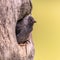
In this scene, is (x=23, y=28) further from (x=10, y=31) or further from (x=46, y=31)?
(x=46, y=31)

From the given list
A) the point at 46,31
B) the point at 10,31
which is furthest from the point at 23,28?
the point at 46,31

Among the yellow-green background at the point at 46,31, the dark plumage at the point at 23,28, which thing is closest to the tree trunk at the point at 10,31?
the dark plumage at the point at 23,28

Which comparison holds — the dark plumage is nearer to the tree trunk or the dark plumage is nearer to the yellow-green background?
the tree trunk

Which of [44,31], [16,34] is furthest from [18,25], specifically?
[44,31]

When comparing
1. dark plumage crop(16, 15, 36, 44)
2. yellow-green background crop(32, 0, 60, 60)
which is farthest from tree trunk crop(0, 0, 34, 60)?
yellow-green background crop(32, 0, 60, 60)

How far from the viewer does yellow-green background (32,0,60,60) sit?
5.31 ft

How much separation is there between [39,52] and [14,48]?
1.06 meters

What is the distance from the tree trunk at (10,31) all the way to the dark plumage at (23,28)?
2 centimetres

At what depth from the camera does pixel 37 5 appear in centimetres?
164

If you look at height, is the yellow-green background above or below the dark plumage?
below

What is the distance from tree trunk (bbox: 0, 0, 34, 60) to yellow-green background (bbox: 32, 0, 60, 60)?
3.25 feet

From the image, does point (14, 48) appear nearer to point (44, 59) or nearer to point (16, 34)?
point (16, 34)

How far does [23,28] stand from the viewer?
2.14 feet

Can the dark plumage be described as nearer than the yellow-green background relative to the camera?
Yes
